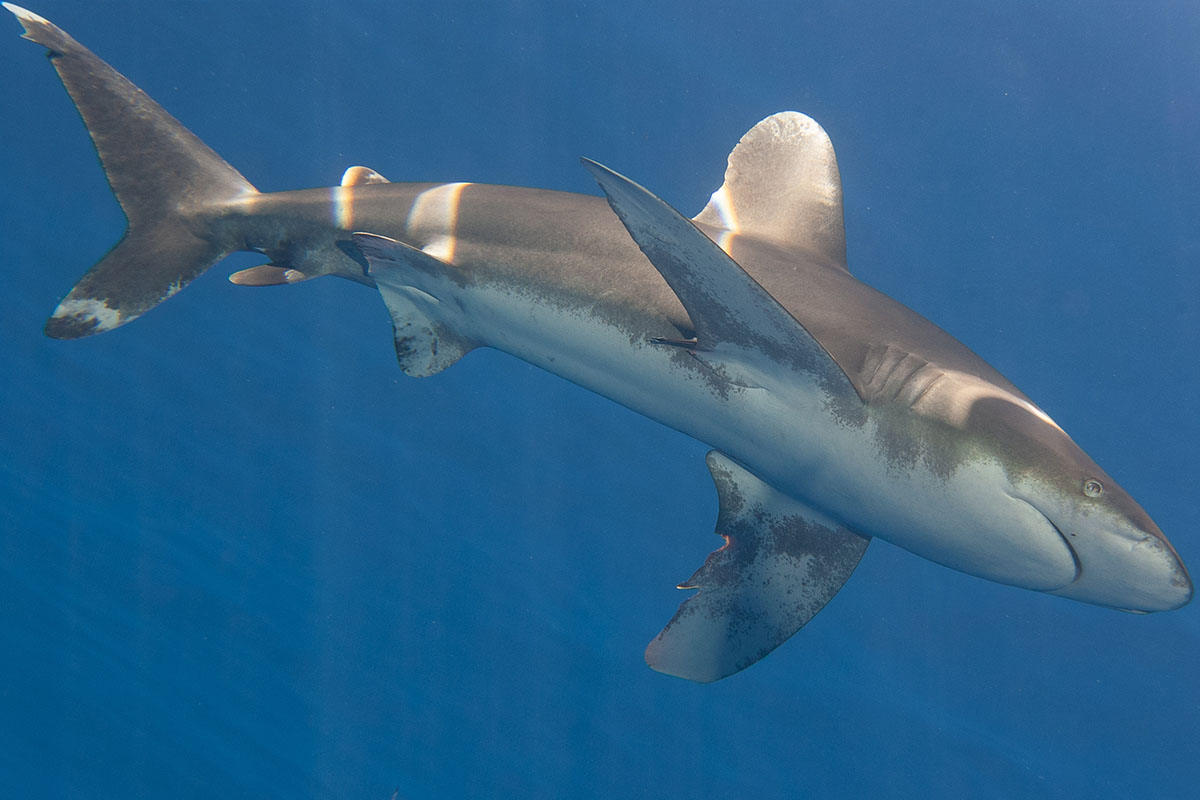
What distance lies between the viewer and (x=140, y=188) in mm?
4508

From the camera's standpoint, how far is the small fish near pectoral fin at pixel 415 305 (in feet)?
12.7

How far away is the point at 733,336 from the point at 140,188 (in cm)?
367

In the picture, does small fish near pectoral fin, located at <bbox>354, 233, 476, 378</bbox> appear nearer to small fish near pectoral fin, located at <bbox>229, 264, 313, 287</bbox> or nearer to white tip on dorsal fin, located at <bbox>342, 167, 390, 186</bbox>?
small fish near pectoral fin, located at <bbox>229, 264, 313, 287</bbox>

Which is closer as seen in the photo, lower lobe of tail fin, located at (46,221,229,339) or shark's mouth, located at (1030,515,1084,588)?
shark's mouth, located at (1030,515,1084,588)

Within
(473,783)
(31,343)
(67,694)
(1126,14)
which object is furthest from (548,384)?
(67,694)

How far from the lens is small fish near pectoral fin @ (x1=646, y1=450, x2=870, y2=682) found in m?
4.07

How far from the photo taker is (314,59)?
395 inches

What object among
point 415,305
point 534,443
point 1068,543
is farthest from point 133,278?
point 534,443

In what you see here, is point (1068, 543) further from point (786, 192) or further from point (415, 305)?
point (415, 305)

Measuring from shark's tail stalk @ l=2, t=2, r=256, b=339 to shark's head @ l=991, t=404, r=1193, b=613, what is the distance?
427cm

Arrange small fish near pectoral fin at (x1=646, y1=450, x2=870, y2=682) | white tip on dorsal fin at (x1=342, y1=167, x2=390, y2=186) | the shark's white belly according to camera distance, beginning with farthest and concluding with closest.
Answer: white tip on dorsal fin at (x1=342, y1=167, x2=390, y2=186), small fish near pectoral fin at (x1=646, y1=450, x2=870, y2=682), the shark's white belly

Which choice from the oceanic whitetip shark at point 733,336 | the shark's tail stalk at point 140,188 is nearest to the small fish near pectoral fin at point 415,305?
the oceanic whitetip shark at point 733,336

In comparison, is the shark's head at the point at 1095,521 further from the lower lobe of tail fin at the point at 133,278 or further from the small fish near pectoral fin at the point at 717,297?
the lower lobe of tail fin at the point at 133,278

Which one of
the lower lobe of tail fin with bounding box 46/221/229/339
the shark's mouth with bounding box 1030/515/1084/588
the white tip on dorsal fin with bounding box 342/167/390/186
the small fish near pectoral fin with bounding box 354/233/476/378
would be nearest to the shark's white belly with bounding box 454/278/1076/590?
the shark's mouth with bounding box 1030/515/1084/588
